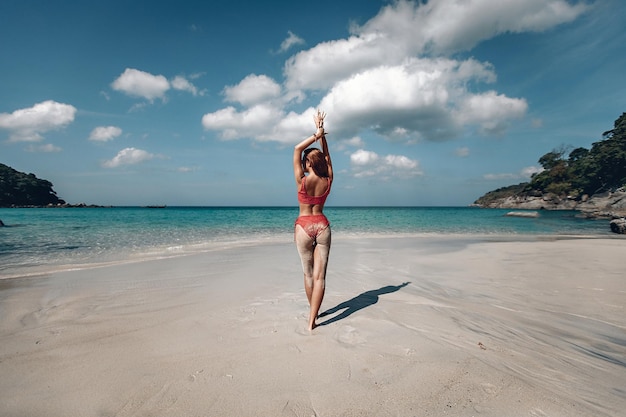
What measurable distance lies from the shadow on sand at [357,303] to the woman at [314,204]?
27.8 inches

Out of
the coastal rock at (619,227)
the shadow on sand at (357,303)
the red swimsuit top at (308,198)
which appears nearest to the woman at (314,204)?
the red swimsuit top at (308,198)

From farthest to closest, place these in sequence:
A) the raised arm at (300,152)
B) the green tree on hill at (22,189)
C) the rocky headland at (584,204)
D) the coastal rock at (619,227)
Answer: the green tree on hill at (22,189) → the rocky headland at (584,204) → the coastal rock at (619,227) → the raised arm at (300,152)

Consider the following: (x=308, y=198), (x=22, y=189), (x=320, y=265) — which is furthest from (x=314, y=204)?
(x=22, y=189)

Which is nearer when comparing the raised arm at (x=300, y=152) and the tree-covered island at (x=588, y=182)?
the raised arm at (x=300, y=152)

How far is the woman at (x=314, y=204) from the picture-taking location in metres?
4.15

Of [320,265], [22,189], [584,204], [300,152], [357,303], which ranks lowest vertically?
[357,303]

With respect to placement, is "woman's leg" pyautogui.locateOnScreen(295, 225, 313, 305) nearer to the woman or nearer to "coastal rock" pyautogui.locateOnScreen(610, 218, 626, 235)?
the woman

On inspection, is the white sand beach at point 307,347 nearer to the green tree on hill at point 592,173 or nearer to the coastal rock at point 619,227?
the coastal rock at point 619,227

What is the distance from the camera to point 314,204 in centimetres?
421

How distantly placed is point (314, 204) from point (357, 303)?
2.31 m

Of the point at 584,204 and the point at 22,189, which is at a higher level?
the point at 22,189

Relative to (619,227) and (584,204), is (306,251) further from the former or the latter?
(584,204)

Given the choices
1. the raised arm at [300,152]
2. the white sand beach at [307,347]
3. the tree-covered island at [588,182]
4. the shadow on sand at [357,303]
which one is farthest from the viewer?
the tree-covered island at [588,182]

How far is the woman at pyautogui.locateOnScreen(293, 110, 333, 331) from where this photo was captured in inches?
163
